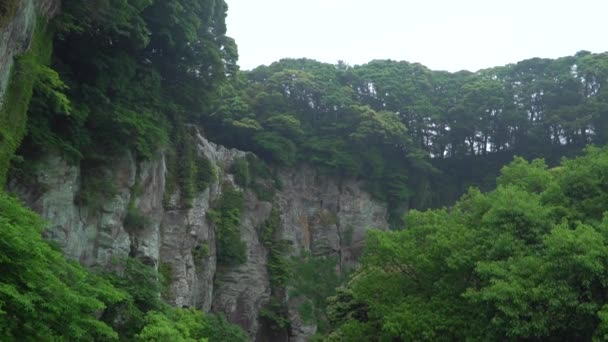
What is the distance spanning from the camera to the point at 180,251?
22938 mm

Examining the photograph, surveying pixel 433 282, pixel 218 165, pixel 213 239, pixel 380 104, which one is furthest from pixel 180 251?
pixel 380 104

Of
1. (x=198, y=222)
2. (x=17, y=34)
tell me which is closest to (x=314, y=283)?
(x=198, y=222)

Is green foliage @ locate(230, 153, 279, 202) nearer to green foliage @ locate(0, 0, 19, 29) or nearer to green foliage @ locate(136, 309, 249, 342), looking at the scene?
green foliage @ locate(136, 309, 249, 342)

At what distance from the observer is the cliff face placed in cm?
1636

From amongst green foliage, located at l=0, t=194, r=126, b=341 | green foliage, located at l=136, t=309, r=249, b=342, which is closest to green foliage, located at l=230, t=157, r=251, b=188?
green foliage, located at l=136, t=309, r=249, b=342

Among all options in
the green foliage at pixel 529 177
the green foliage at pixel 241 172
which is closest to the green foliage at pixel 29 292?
the green foliage at pixel 529 177

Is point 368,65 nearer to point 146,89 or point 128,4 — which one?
point 146,89

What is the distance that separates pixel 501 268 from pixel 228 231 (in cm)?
1598

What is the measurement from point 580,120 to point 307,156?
612 inches

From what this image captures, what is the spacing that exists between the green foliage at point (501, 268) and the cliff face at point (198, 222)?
689 centimetres

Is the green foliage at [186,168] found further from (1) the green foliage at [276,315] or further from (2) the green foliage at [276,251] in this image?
(1) the green foliage at [276,315]

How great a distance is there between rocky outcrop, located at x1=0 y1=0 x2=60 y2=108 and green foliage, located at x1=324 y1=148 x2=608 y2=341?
35.1 feet

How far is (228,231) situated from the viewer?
2727cm

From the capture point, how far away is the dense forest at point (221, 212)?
434 inches
